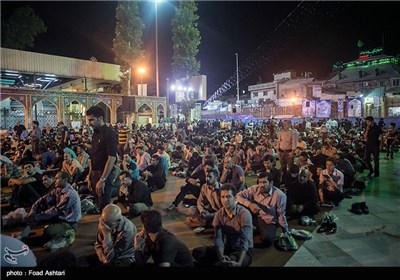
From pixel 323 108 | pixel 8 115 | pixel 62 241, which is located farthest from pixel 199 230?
pixel 323 108

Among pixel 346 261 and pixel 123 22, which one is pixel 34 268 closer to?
pixel 346 261

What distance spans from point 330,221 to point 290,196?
93cm

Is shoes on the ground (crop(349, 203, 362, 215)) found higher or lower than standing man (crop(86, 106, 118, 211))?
lower

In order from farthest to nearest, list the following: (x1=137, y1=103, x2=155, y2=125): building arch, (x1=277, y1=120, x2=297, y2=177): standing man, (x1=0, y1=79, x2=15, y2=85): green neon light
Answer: (x1=137, y1=103, x2=155, y2=125): building arch
(x1=0, y1=79, x2=15, y2=85): green neon light
(x1=277, y1=120, x2=297, y2=177): standing man

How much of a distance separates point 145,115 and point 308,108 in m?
16.9

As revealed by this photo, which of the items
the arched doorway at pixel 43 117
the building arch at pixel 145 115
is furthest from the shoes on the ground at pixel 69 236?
the building arch at pixel 145 115

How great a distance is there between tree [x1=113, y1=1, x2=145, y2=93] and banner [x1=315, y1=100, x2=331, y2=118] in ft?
62.7

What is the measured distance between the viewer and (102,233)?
12.7 feet

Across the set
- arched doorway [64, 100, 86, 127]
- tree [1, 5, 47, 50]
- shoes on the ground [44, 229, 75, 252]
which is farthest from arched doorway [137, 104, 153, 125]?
shoes on the ground [44, 229, 75, 252]

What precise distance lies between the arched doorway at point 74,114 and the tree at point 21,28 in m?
9.96

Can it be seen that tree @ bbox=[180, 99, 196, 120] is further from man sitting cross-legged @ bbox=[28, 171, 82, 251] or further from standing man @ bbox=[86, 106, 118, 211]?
standing man @ bbox=[86, 106, 118, 211]

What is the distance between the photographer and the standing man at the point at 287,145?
8.02m

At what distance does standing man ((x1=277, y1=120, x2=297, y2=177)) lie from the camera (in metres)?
8.02

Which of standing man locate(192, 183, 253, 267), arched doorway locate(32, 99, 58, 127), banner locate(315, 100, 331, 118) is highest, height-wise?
banner locate(315, 100, 331, 118)
